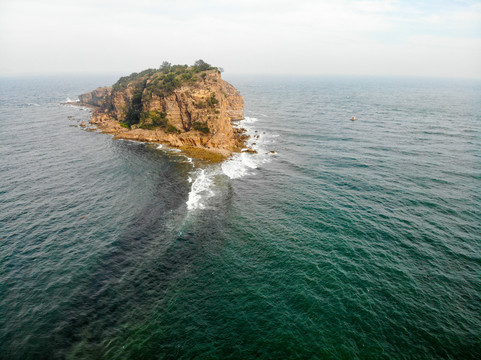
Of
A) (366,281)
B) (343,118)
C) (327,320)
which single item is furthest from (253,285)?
(343,118)

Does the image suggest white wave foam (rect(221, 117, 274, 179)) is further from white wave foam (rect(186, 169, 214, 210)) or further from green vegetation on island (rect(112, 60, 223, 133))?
green vegetation on island (rect(112, 60, 223, 133))

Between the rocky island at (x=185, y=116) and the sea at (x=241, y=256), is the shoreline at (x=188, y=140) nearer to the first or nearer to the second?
the rocky island at (x=185, y=116)

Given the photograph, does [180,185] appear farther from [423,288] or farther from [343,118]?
[343,118]

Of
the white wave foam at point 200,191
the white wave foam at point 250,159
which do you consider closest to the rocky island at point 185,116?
the white wave foam at point 250,159

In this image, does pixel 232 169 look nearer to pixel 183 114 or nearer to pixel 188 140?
pixel 188 140

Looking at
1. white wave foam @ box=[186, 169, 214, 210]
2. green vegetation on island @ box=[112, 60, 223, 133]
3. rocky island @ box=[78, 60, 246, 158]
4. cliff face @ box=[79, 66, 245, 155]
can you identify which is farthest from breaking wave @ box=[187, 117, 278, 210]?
green vegetation on island @ box=[112, 60, 223, 133]

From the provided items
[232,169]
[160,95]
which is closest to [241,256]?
[232,169]
